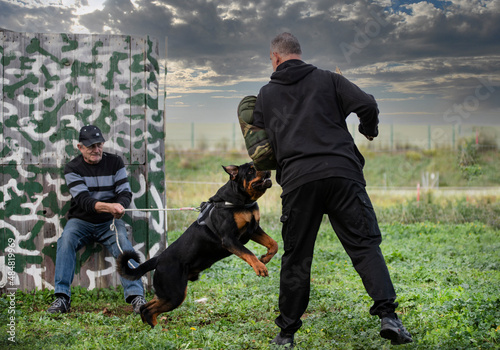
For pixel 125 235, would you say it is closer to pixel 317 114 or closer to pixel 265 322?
pixel 265 322

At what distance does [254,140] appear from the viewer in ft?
11.5

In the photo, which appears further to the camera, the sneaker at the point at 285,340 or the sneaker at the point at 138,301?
the sneaker at the point at 138,301

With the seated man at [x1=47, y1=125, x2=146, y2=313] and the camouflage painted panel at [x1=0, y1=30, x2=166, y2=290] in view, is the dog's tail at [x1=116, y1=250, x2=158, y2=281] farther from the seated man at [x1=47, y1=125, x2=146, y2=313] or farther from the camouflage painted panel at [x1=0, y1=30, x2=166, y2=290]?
the camouflage painted panel at [x1=0, y1=30, x2=166, y2=290]

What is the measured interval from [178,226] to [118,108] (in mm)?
5073

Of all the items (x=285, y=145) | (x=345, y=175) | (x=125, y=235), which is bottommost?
(x=125, y=235)

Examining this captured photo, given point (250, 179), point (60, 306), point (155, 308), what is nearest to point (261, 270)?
point (250, 179)

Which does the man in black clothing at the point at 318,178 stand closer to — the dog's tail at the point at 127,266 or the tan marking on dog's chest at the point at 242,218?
the tan marking on dog's chest at the point at 242,218

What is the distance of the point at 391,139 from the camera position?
22438 mm

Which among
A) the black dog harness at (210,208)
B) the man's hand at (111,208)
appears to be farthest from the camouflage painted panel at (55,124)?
the black dog harness at (210,208)

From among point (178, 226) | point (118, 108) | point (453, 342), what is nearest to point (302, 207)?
point (453, 342)

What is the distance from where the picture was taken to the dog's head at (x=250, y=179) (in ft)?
12.4

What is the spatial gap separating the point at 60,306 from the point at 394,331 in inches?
145

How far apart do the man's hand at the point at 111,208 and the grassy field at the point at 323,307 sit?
107cm

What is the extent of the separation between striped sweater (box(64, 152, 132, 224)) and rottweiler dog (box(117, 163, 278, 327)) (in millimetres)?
1331
